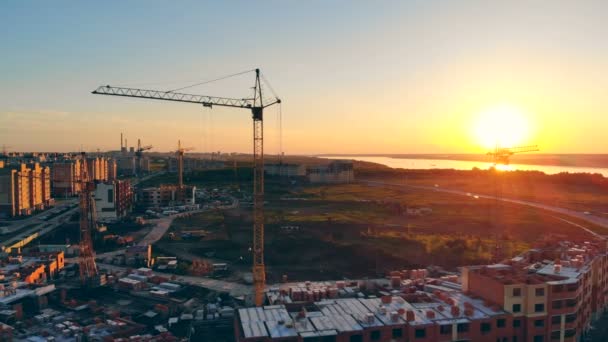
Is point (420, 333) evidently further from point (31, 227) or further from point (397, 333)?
point (31, 227)

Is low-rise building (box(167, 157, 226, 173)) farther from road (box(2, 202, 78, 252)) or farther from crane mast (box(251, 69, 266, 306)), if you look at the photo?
crane mast (box(251, 69, 266, 306))

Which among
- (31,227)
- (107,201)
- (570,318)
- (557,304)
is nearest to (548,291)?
(557,304)

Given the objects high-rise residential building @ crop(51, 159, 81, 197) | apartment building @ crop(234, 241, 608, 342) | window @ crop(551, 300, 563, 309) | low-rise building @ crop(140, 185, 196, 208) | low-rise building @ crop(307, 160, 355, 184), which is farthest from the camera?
low-rise building @ crop(307, 160, 355, 184)

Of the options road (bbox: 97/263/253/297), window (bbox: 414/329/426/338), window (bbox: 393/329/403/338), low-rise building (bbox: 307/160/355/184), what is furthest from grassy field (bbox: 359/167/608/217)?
window (bbox: 393/329/403/338)

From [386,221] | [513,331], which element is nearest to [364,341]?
[513,331]

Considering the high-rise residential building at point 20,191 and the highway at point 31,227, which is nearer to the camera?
the highway at point 31,227

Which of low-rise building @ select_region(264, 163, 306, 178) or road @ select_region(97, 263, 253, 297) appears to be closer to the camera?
road @ select_region(97, 263, 253, 297)

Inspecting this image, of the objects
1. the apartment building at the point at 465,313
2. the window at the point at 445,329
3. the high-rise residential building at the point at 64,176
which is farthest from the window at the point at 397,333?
the high-rise residential building at the point at 64,176

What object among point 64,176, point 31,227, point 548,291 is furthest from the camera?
point 64,176

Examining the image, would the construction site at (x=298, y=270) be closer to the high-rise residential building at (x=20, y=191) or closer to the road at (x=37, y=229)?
the road at (x=37, y=229)

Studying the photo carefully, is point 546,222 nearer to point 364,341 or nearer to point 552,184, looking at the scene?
point 364,341

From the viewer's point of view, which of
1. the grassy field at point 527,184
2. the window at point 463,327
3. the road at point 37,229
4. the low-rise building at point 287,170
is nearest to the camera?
the window at point 463,327

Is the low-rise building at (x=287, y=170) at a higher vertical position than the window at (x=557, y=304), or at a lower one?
higher
